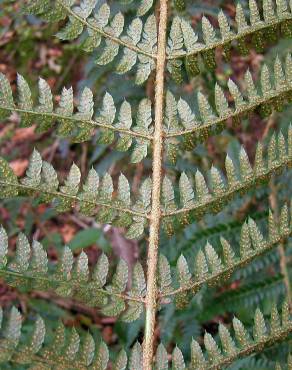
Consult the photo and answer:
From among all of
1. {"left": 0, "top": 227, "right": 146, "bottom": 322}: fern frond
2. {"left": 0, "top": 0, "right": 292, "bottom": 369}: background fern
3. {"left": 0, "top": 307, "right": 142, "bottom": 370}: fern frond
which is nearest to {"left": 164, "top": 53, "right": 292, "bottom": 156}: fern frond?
{"left": 0, "top": 0, "right": 292, "bottom": 369}: background fern

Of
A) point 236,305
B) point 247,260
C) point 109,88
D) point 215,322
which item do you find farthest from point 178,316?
point 247,260

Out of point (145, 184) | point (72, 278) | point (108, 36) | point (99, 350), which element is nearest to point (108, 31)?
point (108, 36)

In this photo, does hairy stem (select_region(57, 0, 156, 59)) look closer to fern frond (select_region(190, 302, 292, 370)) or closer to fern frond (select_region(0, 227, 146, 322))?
fern frond (select_region(0, 227, 146, 322))

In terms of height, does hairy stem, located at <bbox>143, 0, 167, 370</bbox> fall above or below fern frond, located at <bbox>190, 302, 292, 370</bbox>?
above

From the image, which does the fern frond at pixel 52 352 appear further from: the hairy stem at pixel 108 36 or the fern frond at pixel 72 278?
the hairy stem at pixel 108 36

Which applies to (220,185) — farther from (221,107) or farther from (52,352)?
(52,352)

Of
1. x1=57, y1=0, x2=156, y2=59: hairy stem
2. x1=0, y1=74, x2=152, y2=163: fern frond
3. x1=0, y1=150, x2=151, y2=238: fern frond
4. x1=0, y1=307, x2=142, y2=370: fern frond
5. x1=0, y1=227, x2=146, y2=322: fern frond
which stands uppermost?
x1=57, y1=0, x2=156, y2=59: hairy stem

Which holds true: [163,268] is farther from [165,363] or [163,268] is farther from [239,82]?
[239,82]
